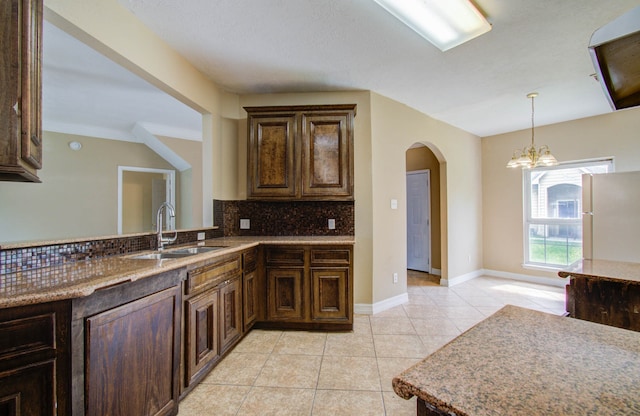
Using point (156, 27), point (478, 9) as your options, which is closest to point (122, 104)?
point (156, 27)

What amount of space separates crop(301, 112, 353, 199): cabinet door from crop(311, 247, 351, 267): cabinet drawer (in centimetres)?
59

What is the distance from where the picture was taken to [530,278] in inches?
175

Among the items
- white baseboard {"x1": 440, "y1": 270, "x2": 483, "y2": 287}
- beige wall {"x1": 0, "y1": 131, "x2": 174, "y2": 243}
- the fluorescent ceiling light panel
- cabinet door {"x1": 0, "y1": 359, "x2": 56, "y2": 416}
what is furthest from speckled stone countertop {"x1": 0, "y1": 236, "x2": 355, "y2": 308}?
white baseboard {"x1": 440, "y1": 270, "x2": 483, "y2": 287}

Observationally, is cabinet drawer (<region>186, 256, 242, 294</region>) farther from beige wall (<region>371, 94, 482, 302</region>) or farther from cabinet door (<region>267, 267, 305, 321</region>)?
beige wall (<region>371, 94, 482, 302</region>)

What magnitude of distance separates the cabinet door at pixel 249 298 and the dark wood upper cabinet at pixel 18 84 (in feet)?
5.47

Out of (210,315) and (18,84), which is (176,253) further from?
(18,84)

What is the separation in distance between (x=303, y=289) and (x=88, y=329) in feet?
5.74

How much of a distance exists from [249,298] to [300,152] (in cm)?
155

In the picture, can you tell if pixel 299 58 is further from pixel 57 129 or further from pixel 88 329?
pixel 57 129

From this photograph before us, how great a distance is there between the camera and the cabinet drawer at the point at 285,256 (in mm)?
2633

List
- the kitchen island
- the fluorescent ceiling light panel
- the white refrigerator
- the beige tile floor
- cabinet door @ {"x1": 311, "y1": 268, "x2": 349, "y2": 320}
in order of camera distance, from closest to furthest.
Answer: the kitchen island → the beige tile floor → the fluorescent ceiling light panel → cabinet door @ {"x1": 311, "y1": 268, "x2": 349, "y2": 320} → the white refrigerator

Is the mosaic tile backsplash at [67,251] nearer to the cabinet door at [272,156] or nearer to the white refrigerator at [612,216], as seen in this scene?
the cabinet door at [272,156]

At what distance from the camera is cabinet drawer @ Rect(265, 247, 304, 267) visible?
8.64 ft

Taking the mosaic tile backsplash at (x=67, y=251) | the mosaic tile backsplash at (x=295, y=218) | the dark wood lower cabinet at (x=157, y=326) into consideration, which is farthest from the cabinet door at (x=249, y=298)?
the mosaic tile backsplash at (x=67, y=251)
